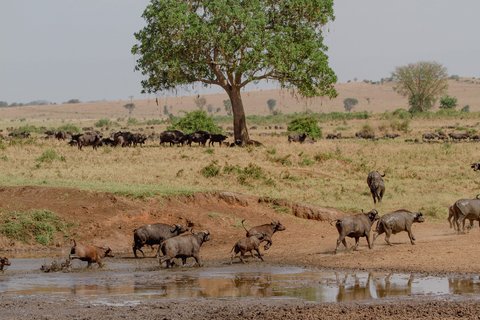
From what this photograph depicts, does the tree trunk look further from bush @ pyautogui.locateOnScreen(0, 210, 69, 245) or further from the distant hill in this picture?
the distant hill

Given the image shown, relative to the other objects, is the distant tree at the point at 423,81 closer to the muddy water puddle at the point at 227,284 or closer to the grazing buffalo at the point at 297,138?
the grazing buffalo at the point at 297,138

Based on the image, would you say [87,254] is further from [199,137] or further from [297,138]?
[297,138]

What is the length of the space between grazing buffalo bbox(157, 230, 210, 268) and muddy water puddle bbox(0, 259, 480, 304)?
1.17 feet

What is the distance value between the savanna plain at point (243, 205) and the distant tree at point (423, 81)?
65.3 metres

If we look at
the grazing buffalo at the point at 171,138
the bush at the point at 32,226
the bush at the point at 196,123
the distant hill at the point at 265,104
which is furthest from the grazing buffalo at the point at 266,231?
the distant hill at the point at 265,104

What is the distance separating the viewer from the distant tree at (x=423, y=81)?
368 feet

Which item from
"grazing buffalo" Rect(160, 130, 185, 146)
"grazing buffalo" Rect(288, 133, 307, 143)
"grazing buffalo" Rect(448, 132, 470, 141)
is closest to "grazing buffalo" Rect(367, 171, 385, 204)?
"grazing buffalo" Rect(160, 130, 185, 146)

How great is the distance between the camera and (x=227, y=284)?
18.0 metres

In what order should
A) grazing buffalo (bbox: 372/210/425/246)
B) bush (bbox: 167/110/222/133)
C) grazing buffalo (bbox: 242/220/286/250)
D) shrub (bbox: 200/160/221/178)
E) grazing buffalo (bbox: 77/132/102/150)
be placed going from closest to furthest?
grazing buffalo (bbox: 242/220/286/250) < grazing buffalo (bbox: 372/210/425/246) < shrub (bbox: 200/160/221/178) < grazing buffalo (bbox: 77/132/102/150) < bush (bbox: 167/110/222/133)

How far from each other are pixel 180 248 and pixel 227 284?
8.98 ft

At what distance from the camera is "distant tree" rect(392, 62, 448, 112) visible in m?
112

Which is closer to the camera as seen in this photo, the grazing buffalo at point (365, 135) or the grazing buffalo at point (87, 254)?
the grazing buffalo at point (87, 254)

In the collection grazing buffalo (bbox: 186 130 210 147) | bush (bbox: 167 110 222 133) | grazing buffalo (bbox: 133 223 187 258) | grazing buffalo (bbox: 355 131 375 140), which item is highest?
bush (bbox: 167 110 222 133)

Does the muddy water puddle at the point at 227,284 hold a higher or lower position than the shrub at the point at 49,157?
lower
